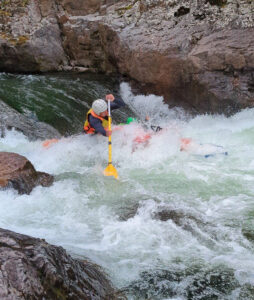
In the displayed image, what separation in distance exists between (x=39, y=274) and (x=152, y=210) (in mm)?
2151

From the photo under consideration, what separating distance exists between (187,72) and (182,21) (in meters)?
1.19

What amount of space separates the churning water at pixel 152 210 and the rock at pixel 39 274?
0.48 metres

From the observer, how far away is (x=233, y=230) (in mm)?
3648

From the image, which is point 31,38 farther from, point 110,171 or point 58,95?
point 110,171

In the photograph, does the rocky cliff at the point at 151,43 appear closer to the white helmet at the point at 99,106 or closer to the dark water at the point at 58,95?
the dark water at the point at 58,95

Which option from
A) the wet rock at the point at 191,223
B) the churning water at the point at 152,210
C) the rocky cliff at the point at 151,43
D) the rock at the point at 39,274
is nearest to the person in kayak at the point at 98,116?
the churning water at the point at 152,210

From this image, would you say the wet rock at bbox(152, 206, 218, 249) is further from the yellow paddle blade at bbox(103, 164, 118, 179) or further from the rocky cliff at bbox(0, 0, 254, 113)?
the rocky cliff at bbox(0, 0, 254, 113)

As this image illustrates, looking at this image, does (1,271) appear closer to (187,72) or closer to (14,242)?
(14,242)

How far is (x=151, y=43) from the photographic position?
8031mm

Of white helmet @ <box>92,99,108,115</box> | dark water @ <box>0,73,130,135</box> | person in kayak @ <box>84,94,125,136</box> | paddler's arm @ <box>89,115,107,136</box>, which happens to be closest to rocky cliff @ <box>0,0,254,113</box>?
dark water @ <box>0,73,130,135</box>

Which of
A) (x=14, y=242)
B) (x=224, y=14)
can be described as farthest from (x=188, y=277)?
(x=224, y=14)

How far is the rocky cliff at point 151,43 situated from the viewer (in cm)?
736

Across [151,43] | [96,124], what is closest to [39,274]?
[96,124]

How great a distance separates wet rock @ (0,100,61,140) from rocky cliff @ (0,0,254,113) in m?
2.63
